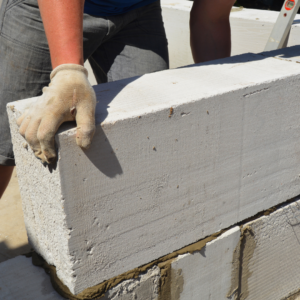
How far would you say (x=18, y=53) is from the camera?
5.45 ft

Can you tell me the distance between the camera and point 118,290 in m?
1.48

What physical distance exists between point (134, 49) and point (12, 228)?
187cm

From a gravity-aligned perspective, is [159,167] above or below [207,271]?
above

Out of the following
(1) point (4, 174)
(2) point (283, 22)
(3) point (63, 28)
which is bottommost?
(1) point (4, 174)

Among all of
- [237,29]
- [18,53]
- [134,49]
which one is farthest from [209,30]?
[237,29]

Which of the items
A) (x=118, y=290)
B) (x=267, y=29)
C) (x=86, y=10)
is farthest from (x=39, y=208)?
(x=267, y=29)

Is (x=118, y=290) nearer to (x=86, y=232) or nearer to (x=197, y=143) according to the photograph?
(x=86, y=232)

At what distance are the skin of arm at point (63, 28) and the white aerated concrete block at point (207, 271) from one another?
101 cm

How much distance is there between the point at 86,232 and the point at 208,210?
1.97 ft

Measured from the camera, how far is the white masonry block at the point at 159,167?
1.25 m

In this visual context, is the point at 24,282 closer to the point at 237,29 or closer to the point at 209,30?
the point at 209,30

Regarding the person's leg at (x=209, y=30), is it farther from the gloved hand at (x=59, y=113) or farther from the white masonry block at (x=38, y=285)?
the white masonry block at (x=38, y=285)

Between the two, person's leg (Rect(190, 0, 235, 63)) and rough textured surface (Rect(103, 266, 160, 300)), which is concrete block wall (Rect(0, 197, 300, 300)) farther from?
person's leg (Rect(190, 0, 235, 63))

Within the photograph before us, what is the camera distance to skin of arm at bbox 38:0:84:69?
1195 millimetres
